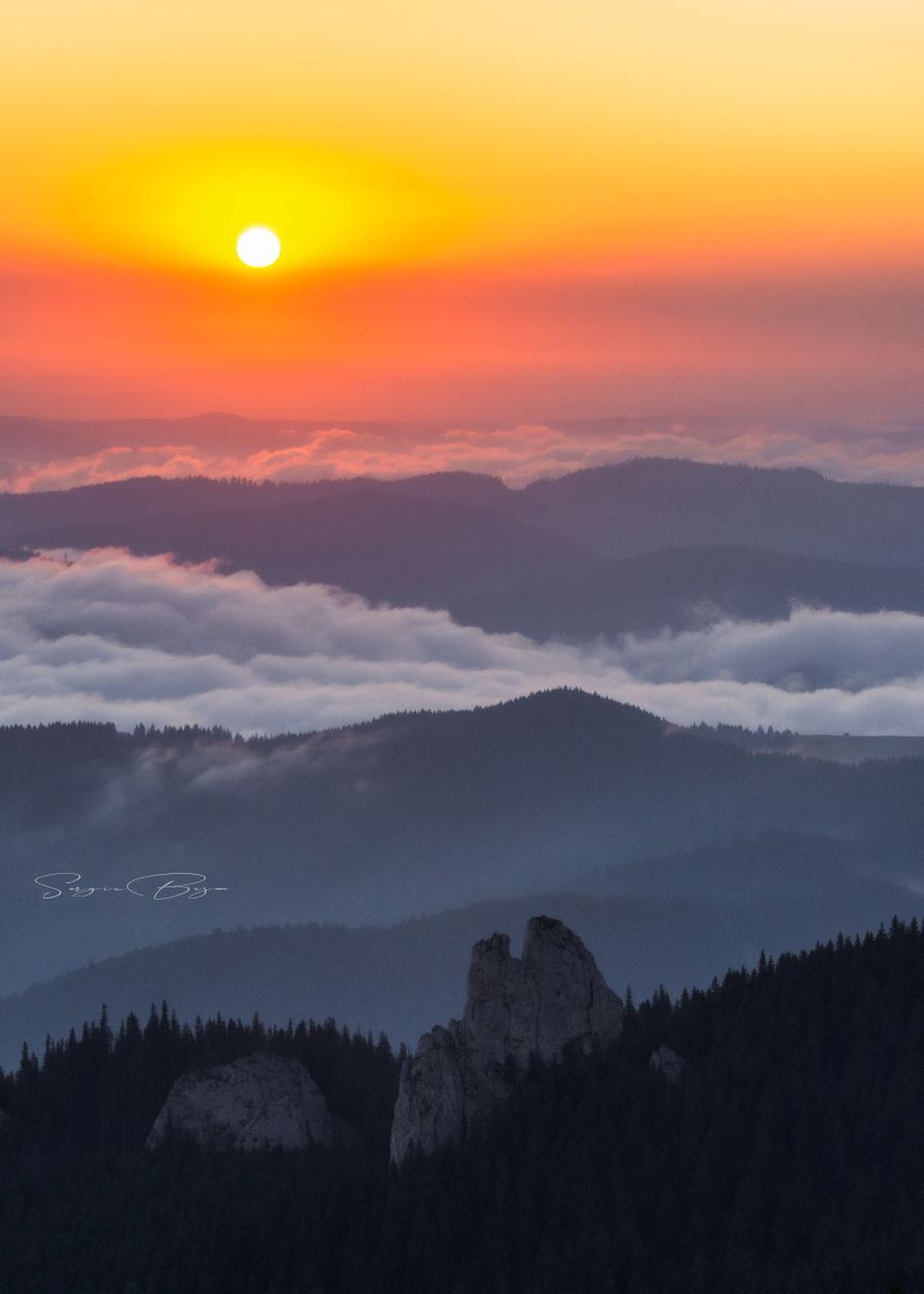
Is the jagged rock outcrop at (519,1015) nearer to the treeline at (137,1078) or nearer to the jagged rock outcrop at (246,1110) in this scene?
the treeline at (137,1078)

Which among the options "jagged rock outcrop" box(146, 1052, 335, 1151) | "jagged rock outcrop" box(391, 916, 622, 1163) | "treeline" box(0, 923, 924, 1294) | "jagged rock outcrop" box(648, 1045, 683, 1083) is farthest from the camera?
"jagged rock outcrop" box(146, 1052, 335, 1151)

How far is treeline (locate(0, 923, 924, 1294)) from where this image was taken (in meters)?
125

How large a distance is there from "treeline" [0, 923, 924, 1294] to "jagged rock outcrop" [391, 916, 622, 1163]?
2.16 metres

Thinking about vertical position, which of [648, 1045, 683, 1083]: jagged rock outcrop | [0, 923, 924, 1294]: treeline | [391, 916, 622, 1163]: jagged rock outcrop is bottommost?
[0, 923, 924, 1294]: treeline

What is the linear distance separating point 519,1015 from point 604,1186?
15771 mm

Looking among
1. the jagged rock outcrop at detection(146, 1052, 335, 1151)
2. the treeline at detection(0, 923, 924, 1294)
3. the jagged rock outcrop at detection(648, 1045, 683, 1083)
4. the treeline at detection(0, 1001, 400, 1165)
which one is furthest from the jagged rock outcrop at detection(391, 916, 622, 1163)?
the jagged rock outcrop at detection(146, 1052, 335, 1151)

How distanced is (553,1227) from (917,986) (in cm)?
3858

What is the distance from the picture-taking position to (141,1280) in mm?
129750

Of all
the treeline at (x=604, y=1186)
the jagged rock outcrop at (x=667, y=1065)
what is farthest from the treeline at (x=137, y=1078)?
the jagged rock outcrop at (x=667, y=1065)

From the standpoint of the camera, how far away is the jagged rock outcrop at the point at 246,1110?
14875 cm

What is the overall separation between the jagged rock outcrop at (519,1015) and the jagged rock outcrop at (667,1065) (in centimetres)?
485

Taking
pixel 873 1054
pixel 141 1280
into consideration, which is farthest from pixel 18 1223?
pixel 873 1054

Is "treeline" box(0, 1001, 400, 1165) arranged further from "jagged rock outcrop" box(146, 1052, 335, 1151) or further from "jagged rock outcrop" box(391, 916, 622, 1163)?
"jagged rock outcrop" box(391, 916, 622, 1163)

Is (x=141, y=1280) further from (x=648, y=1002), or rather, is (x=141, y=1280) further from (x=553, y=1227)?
(x=648, y=1002)
